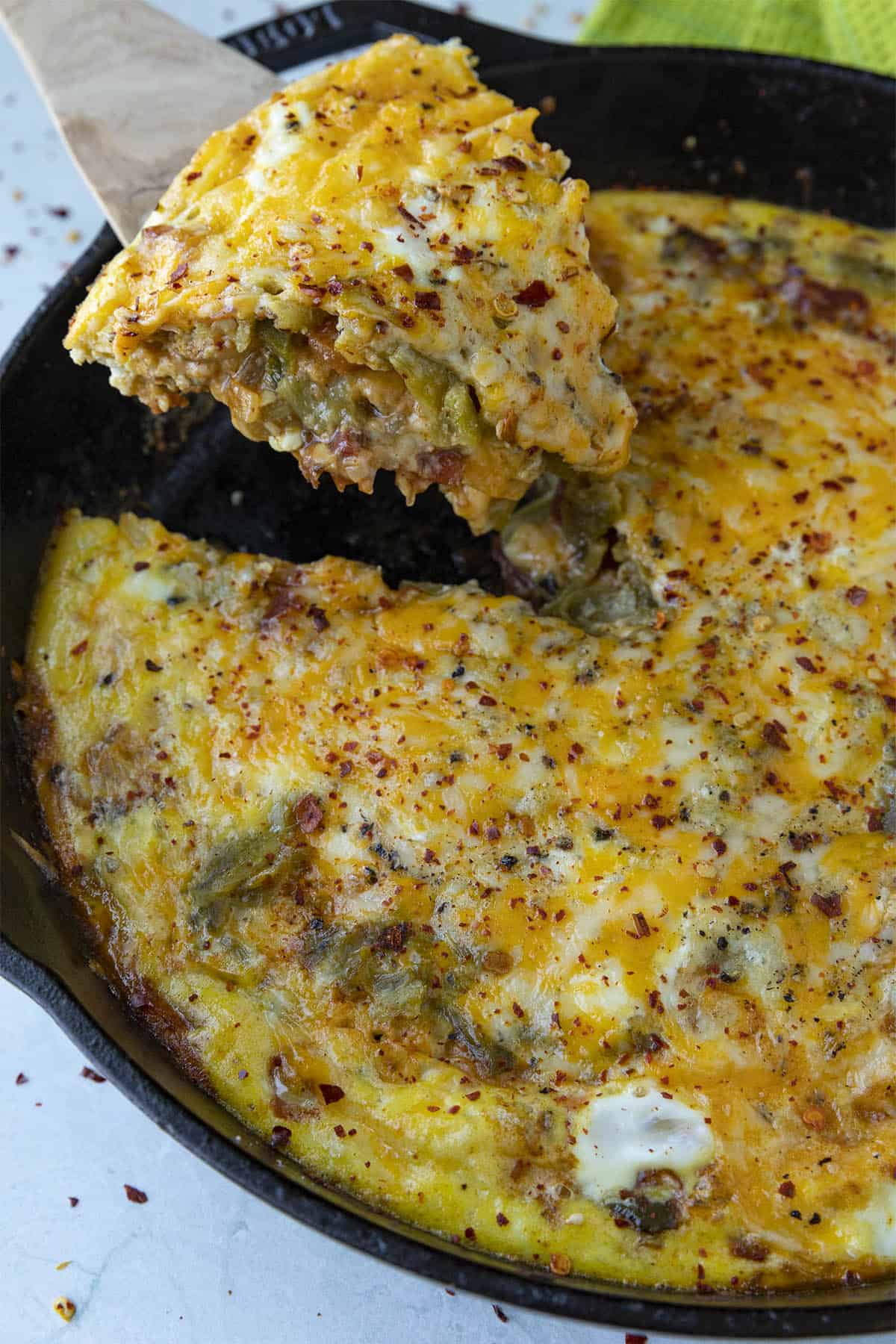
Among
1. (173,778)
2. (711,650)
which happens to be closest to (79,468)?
(173,778)

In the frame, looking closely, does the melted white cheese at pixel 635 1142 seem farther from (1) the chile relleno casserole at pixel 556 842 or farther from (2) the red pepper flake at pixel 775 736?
(2) the red pepper flake at pixel 775 736

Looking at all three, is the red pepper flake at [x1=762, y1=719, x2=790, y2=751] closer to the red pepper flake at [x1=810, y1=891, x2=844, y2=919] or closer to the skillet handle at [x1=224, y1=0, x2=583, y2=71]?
the red pepper flake at [x1=810, y1=891, x2=844, y2=919]

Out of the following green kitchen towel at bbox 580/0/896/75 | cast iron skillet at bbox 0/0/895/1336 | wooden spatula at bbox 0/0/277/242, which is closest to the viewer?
cast iron skillet at bbox 0/0/895/1336

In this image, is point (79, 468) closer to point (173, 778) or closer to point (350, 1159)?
point (173, 778)

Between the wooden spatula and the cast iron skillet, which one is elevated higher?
the wooden spatula

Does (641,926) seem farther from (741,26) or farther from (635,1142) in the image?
(741,26)

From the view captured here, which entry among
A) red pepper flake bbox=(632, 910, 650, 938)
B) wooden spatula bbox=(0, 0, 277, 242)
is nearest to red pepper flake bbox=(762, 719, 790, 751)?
red pepper flake bbox=(632, 910, 650, 938)

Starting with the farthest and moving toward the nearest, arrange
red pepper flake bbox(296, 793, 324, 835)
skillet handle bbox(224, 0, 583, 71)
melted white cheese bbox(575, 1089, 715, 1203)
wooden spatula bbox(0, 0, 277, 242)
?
skillet handle bbox(224, 0, 583, 71), wooden spatula bbox(0, 0, 277, 242), red pepper flake bbox(296, 793, 324, 835), melted white cheese bbox(575, 1089, 715, 1203)
